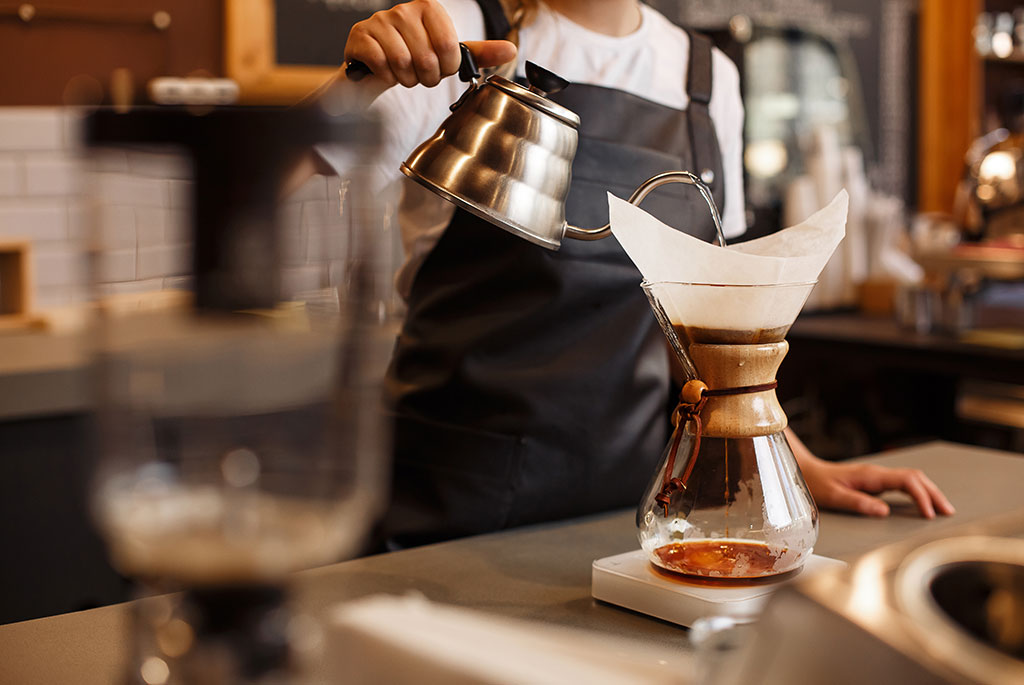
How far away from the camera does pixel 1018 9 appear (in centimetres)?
479

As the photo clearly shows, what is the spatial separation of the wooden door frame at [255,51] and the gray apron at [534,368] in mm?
1749

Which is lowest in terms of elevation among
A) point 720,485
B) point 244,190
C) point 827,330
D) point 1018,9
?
point 827,330

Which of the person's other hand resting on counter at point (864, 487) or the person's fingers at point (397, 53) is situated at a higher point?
the person's fingers at point (397, 53)

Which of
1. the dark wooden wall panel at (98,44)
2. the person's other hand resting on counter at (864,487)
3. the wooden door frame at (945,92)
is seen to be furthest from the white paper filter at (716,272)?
the wooden door frame at (945,92)

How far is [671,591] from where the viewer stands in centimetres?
86

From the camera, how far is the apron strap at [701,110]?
147 cm

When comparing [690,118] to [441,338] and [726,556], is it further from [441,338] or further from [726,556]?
[726,556]

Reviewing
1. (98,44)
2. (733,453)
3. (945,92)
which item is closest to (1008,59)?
(945,92)

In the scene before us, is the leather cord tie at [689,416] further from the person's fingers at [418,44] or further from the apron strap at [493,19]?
the apron strap at [493,19]

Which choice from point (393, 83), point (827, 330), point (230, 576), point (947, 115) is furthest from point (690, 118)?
point (947, 115)

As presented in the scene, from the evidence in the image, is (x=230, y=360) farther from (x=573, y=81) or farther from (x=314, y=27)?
(x=314, y=27)

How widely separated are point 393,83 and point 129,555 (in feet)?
2.11

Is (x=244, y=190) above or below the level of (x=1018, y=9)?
below

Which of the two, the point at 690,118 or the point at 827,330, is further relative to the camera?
the point at 827,330
